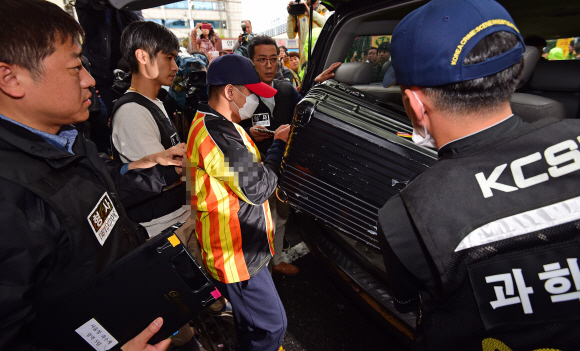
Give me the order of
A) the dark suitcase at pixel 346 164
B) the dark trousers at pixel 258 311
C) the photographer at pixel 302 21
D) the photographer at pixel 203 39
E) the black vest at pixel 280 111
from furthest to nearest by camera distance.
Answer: the photographer at pixel 203 39 < the photographer at pixel 302 21 < the black vest at pixel 280 111 < the dark trousers at pixel 258 311 < the dark suitcase at pixel 346 164

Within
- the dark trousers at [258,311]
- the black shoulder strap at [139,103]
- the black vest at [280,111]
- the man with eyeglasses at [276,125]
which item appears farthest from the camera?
the black vest at [280,111]

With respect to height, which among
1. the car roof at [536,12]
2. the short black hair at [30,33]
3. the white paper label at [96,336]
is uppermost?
the car roof at [536,12]

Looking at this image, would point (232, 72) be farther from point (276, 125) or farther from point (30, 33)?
point (276, 125)

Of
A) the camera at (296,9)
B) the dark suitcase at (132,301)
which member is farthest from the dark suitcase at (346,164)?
the camera at (296,9)

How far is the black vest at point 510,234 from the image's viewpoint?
1.94 feet

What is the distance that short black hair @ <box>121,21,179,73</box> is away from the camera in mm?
1802

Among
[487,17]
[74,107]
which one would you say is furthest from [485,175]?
[74,107]

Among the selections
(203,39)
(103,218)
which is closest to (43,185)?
(103,218)

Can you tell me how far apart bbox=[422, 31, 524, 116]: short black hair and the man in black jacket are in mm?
1045

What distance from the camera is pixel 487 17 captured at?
2.26ft

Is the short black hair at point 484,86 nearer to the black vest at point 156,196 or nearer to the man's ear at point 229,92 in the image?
the man's ear at point 229,92

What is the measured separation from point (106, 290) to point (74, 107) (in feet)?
1.92

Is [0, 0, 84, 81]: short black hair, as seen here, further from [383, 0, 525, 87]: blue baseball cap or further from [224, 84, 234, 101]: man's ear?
[383, 0, 525, 87]: blue baseball cap

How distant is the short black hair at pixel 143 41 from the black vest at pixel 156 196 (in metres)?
0.28
